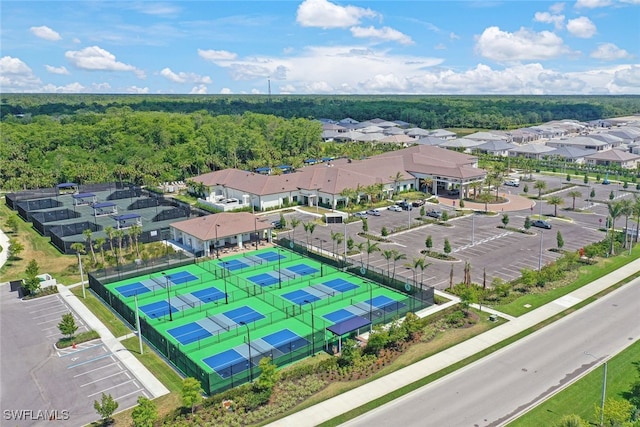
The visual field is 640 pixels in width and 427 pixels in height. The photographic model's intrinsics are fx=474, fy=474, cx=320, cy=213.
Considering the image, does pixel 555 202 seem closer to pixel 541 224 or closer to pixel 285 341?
pixel 541 224

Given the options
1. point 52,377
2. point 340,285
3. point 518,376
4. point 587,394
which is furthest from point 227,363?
point 587,394

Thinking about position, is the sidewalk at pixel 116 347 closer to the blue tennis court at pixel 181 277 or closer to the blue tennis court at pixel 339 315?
the blue tennis court at pixel 181 277

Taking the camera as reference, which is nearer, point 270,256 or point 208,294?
point 208,294

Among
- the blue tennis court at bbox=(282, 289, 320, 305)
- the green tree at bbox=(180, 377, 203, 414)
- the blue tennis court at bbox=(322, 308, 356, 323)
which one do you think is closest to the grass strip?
the green tree at bbox=(180, 377, 203, 414)

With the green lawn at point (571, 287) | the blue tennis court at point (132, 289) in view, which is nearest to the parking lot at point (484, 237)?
the green lawn at point (571, 287)

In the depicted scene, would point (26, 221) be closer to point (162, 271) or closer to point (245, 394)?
point (162, 271)

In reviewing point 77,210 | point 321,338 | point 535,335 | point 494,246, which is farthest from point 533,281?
point 77,210
